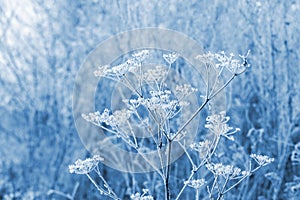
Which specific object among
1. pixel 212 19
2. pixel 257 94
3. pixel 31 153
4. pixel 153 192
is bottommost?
pixel 153 192

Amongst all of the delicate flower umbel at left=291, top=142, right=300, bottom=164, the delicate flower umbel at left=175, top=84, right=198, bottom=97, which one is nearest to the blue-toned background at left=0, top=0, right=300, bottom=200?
the delicate flower umbel at left=291, top=142, right=300, bottom=164

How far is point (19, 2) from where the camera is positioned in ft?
5.21

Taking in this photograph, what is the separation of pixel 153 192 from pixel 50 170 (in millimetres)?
359

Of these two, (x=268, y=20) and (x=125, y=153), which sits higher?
(x=268, y=20)

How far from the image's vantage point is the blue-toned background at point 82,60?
1.56 m

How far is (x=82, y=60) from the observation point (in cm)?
158

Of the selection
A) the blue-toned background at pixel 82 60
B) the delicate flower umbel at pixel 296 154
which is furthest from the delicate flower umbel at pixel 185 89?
the delicate flower umbel at pixel 296 154

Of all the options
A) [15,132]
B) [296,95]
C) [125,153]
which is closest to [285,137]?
[296,95]

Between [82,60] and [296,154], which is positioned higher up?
[82,60]

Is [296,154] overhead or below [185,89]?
below

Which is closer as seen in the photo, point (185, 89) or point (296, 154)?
point (185, 89)

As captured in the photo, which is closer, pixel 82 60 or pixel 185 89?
pixel 185 89

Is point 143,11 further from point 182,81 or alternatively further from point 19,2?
point 19,2

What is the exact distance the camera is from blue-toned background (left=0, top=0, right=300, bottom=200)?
1564 millimetres
